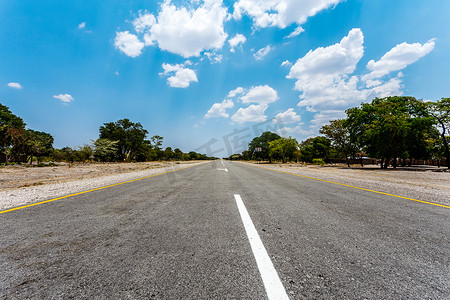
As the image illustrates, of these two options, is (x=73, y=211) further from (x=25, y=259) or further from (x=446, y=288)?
(x=446, y=288)

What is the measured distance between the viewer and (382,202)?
4.64 meters

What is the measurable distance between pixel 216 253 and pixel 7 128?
3680cm

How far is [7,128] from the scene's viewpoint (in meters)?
23.3

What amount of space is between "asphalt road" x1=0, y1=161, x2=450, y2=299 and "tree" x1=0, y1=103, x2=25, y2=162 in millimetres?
31534

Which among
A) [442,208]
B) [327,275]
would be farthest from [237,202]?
[442,208]

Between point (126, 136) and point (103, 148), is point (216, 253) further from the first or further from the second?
point (126, 136)

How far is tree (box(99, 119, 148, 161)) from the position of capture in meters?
46.7

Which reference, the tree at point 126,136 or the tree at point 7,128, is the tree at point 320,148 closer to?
the tree at point 126,136

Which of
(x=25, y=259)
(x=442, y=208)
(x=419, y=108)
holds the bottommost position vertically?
(x=442, y=208)

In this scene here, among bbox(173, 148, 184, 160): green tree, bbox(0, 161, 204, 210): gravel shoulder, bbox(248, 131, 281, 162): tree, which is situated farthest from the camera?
bbox(173, 148, 184, 160): green tree

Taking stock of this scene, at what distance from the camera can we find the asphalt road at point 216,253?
1465mm

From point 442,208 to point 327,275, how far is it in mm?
5072

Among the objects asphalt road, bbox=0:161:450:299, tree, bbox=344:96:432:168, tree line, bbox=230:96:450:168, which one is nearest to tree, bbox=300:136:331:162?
tree line, bbox=230:96:450:168

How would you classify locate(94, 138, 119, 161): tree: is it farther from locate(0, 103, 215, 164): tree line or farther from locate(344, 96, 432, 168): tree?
locate(344, 96, 432, 168): tree
